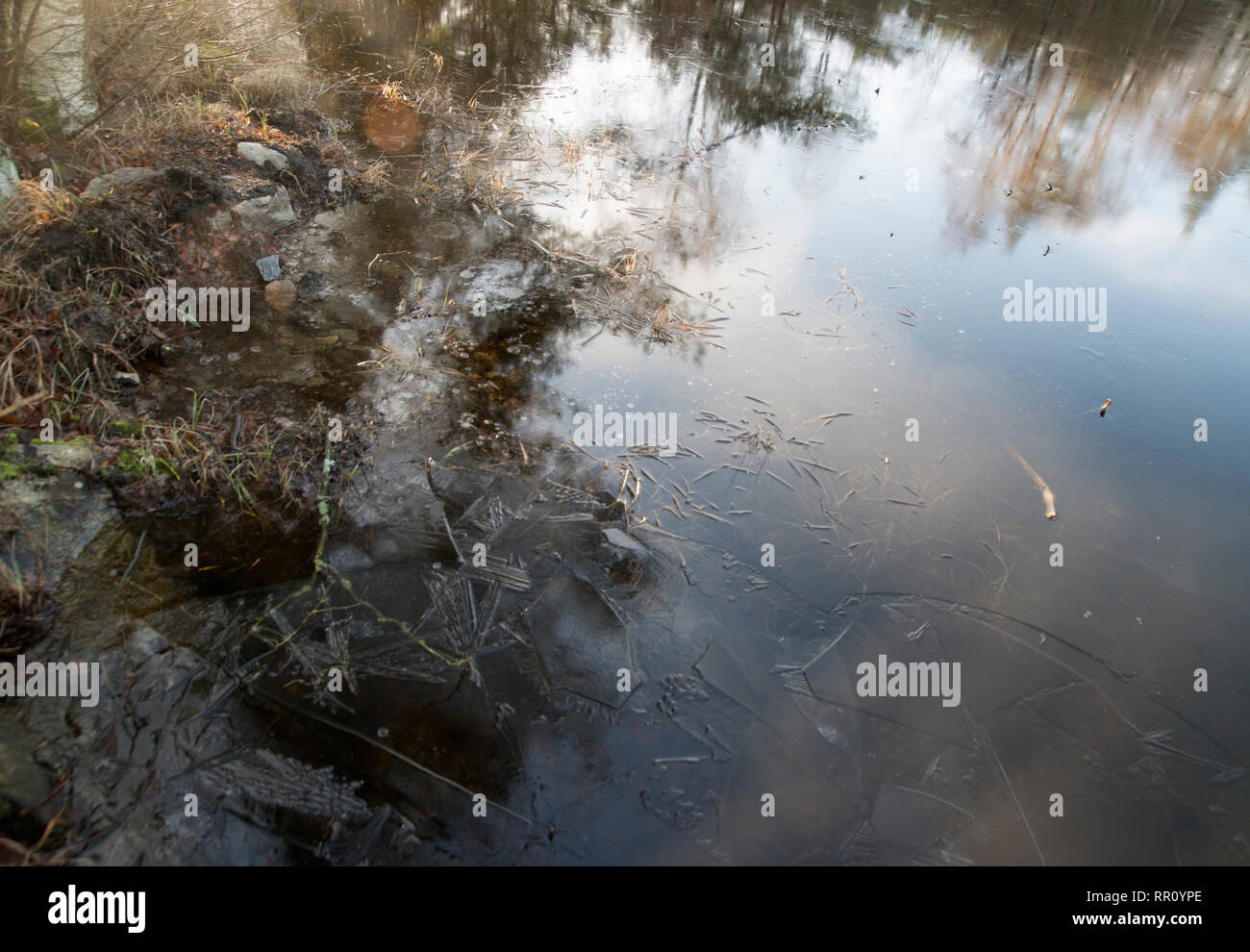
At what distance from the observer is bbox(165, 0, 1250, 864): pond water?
2738 mm

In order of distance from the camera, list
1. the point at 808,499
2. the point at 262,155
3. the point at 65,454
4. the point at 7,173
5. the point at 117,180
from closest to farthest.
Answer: the point at 65,454
the point at 808,499
the point at 7,173
the point at 117,180
the point at 262,155

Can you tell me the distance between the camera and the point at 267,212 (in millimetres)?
5520

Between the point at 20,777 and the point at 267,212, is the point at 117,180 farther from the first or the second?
the point at 20,777

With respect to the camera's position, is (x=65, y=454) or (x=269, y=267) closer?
(x=65, y=454)

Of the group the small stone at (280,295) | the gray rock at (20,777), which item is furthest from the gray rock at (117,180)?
the gray rock at (20,777)

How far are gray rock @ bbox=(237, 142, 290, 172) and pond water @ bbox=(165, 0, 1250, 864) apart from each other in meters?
0.86

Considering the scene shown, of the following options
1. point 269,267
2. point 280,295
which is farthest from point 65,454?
point 269,267

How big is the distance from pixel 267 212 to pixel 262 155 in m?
0.69

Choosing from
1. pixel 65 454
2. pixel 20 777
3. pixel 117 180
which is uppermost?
pixel 117 180

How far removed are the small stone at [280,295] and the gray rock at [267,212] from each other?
2.56ft

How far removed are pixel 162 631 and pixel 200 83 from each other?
19.2 feet

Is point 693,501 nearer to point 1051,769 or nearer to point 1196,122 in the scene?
point 1051,769

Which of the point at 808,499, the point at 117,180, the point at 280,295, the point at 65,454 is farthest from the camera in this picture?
the point at 280,295
